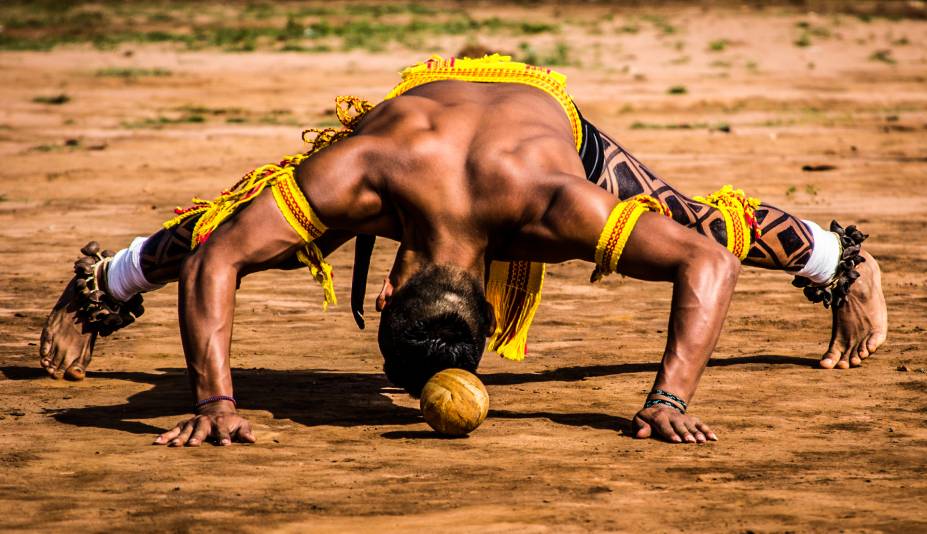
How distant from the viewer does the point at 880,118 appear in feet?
52.7

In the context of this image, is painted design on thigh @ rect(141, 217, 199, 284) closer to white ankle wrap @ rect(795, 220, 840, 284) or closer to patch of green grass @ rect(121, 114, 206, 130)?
white ankle wrap @ rect(795, 220, 840, 284)

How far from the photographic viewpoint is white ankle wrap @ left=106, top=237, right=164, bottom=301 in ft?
19.4

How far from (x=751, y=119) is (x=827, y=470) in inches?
461

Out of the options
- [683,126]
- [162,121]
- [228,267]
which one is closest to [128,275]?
[228,267]

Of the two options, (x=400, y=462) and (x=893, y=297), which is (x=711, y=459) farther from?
(x=893, y=297)

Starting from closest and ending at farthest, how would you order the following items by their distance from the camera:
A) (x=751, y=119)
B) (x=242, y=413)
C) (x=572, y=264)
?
(x=242, y=413), (x=572, y=264), (x=751, y=119)

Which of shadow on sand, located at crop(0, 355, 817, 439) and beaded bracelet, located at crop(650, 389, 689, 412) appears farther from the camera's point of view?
shadow on sand, located at crop(0, 355, 817, 439)

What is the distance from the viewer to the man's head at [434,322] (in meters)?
4.94

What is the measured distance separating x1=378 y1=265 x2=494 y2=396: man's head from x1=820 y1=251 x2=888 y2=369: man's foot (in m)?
1.98

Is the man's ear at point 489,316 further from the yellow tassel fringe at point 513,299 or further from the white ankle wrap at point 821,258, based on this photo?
the white ankle wrap at point 821,258

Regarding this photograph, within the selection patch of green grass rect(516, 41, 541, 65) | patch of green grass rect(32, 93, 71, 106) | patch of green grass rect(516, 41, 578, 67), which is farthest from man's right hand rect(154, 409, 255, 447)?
patch of green grass rect(516, 41, 541, 65)

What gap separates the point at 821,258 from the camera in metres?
6.02

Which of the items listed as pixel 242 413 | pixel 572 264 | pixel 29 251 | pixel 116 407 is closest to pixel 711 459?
pixel 242 413

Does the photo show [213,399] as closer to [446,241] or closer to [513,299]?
[446,241]
